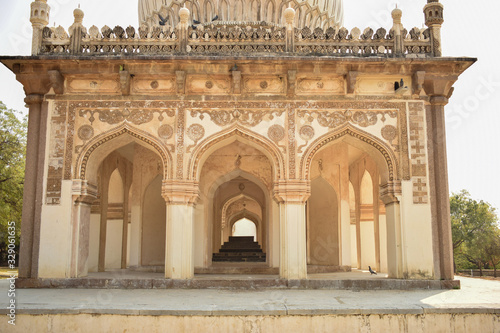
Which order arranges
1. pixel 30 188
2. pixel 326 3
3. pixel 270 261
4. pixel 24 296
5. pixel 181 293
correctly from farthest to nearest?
1. pixel 326 3
2. pixel 270 261
3. pixel 30 188
4. pixel 181 293
5. pixel 24 296

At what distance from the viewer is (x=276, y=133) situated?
9906 mm

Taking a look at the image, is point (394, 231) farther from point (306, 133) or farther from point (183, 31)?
point (183, 31)

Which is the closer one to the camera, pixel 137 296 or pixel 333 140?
pixel 137 296

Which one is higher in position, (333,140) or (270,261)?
(333,140)

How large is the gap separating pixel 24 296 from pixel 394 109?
7.47m

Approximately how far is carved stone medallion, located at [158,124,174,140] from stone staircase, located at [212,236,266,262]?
6.26 m

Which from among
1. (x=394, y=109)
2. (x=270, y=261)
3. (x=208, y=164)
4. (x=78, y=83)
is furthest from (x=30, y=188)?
(x=394, y=109)

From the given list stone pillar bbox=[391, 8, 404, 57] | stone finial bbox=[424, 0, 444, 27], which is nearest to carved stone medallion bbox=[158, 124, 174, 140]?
stone pillar bbox=[391, 8, 404, 57]

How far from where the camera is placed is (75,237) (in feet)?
→ 31.7

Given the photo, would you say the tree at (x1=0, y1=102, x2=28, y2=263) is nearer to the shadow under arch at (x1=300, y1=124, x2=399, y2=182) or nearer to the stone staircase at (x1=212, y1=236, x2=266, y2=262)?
the stone staircase at (x1=212, y1=236, x2=266, y2=262)

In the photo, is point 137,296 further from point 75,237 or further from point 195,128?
point 195,128

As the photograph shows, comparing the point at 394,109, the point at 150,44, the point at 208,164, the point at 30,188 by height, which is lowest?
the point at 30,188

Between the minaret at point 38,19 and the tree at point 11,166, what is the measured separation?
957cm

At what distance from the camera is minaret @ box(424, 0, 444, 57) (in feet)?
32.7
